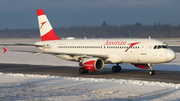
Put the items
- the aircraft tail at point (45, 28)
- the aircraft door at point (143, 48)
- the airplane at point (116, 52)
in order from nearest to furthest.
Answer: the airplane at point (116, 52)
the aircraft door at point (143, 48)
the aircraft tail at point (45, 28)

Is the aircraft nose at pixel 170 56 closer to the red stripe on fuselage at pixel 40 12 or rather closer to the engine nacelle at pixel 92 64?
the engine nacelle at pixel 92 64

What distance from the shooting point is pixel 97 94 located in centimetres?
1469

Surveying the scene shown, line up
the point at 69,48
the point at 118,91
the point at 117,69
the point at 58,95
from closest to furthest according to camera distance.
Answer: the point at 58,95 → the point at 118,91 → the point at 117,69 → the point at 69,48

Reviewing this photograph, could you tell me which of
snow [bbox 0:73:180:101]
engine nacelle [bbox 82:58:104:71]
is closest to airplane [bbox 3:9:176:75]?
engine nacelle [bbox 82:58:104:71]

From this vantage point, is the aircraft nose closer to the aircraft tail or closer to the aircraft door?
the aircraft door

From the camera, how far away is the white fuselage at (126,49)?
24844mm

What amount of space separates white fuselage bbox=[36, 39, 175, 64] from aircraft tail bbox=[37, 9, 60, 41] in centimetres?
322

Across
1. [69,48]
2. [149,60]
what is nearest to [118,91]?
[149,60]

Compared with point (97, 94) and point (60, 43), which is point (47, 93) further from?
point (60, 43)

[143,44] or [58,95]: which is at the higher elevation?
[143,44]

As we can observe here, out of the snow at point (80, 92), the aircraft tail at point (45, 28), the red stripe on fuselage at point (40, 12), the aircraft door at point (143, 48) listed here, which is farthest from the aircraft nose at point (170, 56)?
the red stripe on fuselage at point (40, 12)

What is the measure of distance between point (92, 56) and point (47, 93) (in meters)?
13.2

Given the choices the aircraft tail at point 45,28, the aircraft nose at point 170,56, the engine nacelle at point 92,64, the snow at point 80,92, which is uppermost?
the aircraft tail at point 45,28

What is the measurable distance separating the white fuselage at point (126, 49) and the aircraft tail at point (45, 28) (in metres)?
3.22
